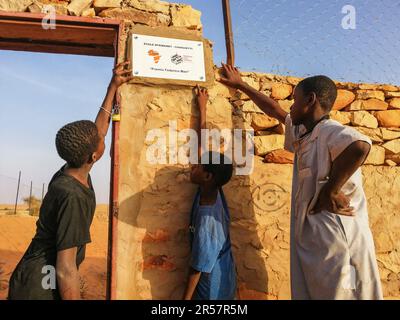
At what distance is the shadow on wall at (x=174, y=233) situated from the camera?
2.74 metres

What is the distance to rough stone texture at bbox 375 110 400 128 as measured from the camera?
11.7 ft

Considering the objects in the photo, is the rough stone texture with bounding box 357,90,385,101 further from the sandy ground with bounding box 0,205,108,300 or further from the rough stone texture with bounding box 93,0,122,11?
the sandy ground with bounding box 0,205,108,300

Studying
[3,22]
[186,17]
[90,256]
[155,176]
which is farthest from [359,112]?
[90,256]

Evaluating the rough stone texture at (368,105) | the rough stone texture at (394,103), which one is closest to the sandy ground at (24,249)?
the rough stone texture at (368,105)

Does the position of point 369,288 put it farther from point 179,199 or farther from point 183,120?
point 183,120

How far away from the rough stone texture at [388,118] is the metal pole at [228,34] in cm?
154

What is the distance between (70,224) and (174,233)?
114 cm

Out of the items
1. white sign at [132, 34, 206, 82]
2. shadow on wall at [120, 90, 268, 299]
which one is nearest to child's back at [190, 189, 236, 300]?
shadow on wall at [120, 90, 268, 299]

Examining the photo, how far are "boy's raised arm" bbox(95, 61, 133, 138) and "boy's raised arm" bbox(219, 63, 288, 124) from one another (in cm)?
82

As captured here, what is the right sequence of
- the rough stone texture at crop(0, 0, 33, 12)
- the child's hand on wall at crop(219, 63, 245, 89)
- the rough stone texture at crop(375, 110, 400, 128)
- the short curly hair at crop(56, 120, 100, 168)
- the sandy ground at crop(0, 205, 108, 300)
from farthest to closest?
the sandy ground at crop(0, 205, 108, 300) → the rough stone texture at crop(375, 110, 400, 128) → the child's hand on wall at crop(219, 63, 245, 89) → the rough stone texture at crop(0, 0, 33, 12) → the short curly hair at crop(56, 120, 100, 168)

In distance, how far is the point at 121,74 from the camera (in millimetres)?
2871

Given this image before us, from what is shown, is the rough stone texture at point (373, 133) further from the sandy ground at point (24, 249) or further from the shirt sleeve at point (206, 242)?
the sandy ground at point (24, 249)
